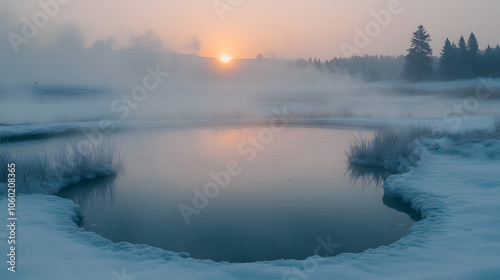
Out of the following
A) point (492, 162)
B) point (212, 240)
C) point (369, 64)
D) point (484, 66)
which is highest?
point (369, 64)

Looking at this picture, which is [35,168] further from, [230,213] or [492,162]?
[492,162]

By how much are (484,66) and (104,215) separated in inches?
Answer: 2083

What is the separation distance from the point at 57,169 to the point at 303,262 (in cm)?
695

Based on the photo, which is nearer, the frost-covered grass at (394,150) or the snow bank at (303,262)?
the snow bank at (303,262)

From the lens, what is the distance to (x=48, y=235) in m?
5.16

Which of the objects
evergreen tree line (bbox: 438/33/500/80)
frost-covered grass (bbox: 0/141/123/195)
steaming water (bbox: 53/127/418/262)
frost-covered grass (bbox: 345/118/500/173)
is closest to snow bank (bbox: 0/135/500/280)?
steaming water (bbox: 53/127/418/262)

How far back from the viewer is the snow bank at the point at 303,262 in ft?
13.1

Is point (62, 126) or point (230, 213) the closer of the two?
point (230, 213)

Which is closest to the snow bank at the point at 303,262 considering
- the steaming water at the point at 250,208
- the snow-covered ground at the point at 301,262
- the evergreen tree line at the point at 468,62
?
the snow-covered ground at the point at 301,262

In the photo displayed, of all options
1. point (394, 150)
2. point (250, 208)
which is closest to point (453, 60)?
point (394, 150)

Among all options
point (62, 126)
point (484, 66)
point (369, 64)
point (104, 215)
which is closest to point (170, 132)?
point (62, 126)

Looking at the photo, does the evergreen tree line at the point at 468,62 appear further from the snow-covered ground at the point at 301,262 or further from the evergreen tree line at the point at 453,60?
the snow-covered ground at the point at 301,262

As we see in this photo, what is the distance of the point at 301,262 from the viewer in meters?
4.40

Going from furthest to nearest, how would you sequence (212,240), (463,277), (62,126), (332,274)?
(62,126)
(212,240)
(332,274)
(463,277)
